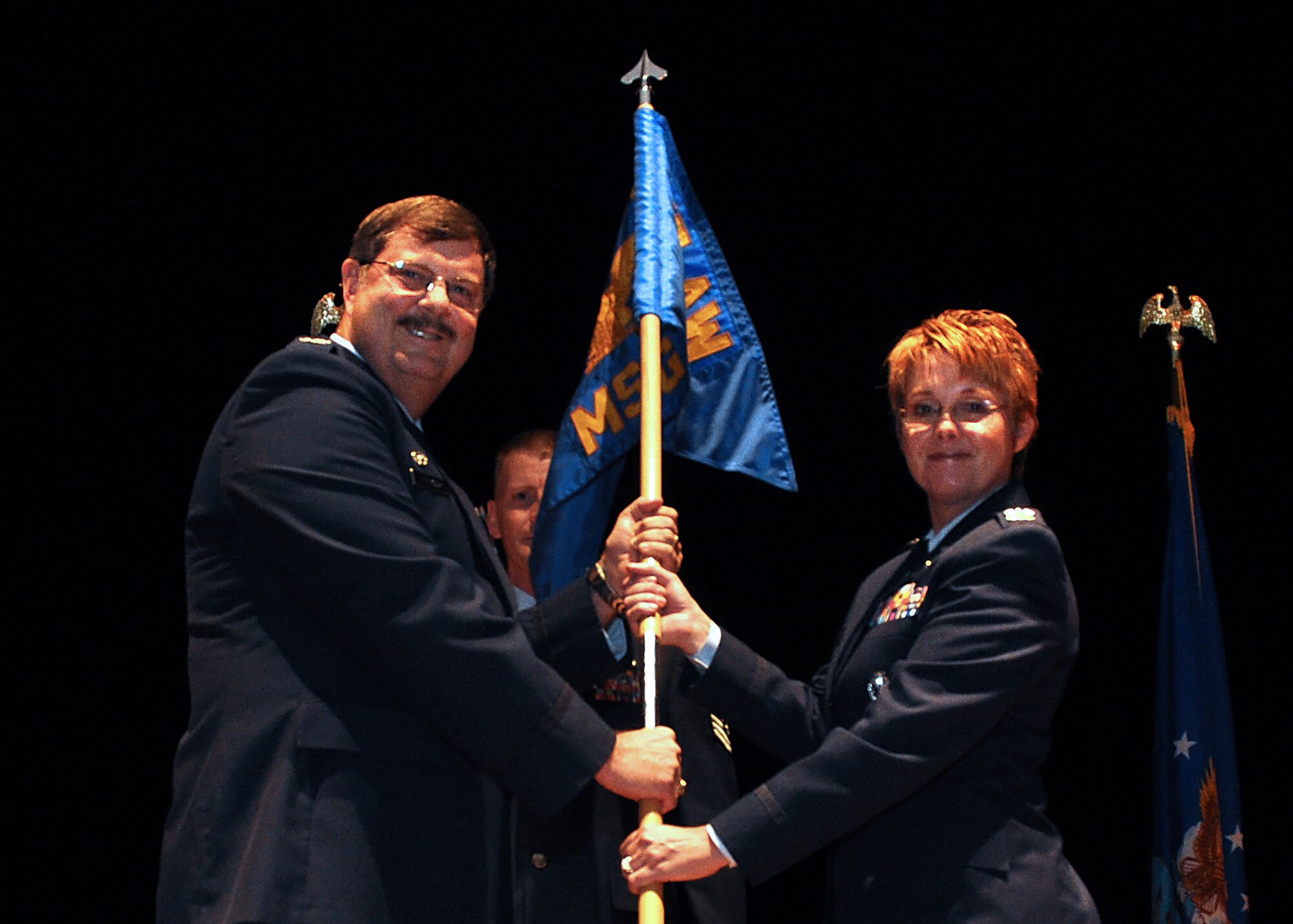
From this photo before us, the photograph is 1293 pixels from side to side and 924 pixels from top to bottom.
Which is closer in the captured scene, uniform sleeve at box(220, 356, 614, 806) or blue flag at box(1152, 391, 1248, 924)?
uniform sleeve at box(220, 356, 614, 806)

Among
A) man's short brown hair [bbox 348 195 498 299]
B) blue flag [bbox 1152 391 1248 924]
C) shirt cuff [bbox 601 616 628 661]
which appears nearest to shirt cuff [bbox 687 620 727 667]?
shirt cuff [bbox 601 616 628 661]

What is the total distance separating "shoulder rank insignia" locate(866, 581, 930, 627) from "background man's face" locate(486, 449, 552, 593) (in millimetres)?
1301

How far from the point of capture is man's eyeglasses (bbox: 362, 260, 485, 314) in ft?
7.91

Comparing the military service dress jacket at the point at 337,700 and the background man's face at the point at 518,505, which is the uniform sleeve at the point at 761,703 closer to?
the military service dress jacket at the point at 337,700

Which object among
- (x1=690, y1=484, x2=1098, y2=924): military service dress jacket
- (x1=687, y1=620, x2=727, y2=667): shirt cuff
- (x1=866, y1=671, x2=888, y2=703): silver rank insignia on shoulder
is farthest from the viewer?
(x1=687, y1=620, x2=727, y2=667): shirt cuff

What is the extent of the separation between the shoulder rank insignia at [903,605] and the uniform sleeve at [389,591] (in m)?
0.63

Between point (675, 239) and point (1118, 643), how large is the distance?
2366mm

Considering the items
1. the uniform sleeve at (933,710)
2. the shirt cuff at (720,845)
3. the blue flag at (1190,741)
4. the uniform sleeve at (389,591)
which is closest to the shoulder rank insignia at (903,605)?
the uniform sleeve at (933,710)

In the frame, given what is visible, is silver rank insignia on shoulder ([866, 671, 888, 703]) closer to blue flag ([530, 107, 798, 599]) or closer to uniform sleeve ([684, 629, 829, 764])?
uniform sleeve ([684, 629, 829, 764])

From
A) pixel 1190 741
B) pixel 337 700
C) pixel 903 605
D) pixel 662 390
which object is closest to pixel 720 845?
pixel 903 605

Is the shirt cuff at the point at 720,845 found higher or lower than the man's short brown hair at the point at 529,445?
lower

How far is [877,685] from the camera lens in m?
2.34

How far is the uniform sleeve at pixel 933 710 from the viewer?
214 cm

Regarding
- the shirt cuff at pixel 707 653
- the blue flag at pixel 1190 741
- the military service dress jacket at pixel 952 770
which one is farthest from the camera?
the blue flag at pixel 1190 741
